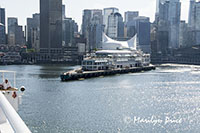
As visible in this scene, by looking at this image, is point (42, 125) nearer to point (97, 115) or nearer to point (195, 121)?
point (97, 115)

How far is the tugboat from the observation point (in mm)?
68406

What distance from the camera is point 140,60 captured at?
9938 centimetres

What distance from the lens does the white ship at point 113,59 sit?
253 ft

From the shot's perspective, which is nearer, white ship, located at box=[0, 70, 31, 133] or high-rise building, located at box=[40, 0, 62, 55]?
white ship, located at box=[0, 70, 31, 133]

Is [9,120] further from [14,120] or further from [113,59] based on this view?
[113,59]

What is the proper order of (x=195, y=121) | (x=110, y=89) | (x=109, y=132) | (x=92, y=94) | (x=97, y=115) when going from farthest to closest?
(x=110, y=89) → (x=92, y=94) → (x=97, y=115) → (x=195, y=121) → (x=109, y=132)

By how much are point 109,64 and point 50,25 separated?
109m

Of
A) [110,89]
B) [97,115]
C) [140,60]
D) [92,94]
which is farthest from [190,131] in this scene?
[140,60]

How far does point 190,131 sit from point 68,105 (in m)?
16.3

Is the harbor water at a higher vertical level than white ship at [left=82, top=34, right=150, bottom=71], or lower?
lower
